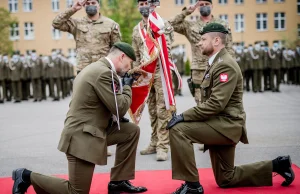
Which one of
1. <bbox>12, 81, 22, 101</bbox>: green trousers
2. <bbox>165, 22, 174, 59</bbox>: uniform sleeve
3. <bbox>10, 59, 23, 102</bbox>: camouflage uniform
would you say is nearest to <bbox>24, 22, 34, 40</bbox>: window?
<bbox>10, 59, 23, 102</bbox>: camouflage uniform

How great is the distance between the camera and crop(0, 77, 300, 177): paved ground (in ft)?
24.1

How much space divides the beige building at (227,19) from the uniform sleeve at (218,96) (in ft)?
163

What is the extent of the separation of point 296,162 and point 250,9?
5085 centimetres

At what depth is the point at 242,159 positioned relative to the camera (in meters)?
7.39

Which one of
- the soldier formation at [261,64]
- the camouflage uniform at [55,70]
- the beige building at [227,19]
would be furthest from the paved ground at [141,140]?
the beige building at [227,19]

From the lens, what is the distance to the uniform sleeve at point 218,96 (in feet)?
17.1

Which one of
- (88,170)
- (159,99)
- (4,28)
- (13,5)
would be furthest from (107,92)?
(13,5)

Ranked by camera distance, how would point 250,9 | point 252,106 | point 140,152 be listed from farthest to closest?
point 250,9 → point 252,106 → point 140,152

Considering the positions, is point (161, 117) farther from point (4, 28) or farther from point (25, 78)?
point (4, 28)

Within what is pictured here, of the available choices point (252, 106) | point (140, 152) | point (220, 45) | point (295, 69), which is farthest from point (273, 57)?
point (220, 45)

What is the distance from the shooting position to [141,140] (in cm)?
957

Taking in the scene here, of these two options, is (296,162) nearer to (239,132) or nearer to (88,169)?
(239,132)

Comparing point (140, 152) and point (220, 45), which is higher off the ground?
point (220, 45)

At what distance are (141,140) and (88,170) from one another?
15.1 feet
